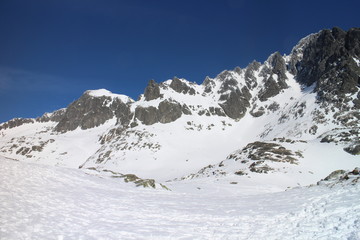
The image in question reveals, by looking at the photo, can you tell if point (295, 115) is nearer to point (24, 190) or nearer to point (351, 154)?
point (351, 154)

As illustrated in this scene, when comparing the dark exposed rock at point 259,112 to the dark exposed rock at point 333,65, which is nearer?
the dark exposed rock at point 333,65

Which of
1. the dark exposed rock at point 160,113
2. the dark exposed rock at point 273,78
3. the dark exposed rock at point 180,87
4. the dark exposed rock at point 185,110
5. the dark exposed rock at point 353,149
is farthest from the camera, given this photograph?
the dark exposed rock at point 180,87

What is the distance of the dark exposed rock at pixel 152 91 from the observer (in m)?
147

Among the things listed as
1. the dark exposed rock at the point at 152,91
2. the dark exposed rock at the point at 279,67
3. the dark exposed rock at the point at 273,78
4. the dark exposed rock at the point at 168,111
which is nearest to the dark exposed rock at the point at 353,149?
the dark exposed rock at the point at 168,111

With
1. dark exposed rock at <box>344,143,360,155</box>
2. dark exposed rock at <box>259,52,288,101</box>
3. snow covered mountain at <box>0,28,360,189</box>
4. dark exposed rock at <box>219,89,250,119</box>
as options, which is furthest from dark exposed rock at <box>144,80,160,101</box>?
dark exposed rock at <box>344,143,360,155</box>

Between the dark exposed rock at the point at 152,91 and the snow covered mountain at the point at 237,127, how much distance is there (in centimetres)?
65

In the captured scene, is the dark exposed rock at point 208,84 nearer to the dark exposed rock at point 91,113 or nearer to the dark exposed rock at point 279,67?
the dark exposed rock at point 279,67

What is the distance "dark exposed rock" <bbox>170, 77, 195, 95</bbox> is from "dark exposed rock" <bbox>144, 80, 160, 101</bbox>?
1831 cm

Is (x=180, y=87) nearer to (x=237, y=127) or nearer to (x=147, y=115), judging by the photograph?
(x=147, y=115)

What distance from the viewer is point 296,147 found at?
58.0m

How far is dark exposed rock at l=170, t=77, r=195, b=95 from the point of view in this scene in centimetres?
16575

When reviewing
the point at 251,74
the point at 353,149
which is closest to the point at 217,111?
the point at 251,74

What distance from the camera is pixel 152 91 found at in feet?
487

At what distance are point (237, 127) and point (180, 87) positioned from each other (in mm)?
50424
